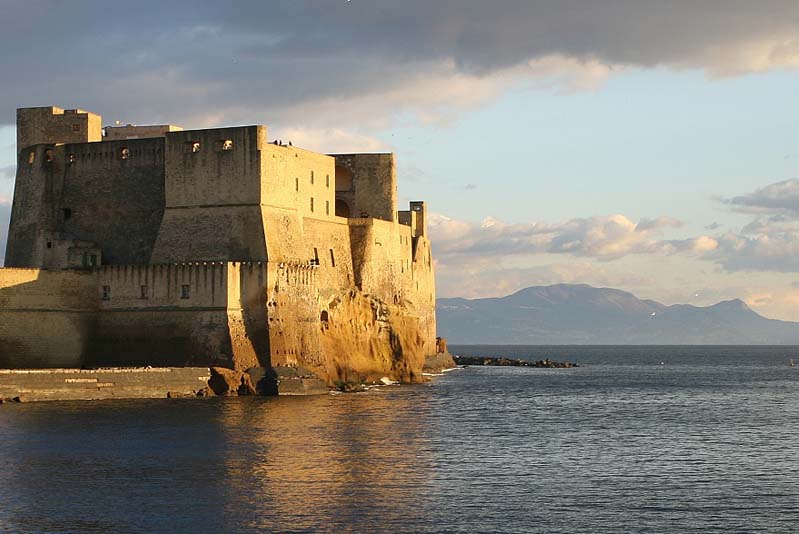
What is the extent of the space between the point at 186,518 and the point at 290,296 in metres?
34.8

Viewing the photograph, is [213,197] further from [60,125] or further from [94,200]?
[60,125]

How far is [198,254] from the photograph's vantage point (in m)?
68.9

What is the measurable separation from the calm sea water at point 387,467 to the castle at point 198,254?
5.65m

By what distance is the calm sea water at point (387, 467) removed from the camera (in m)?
30.7

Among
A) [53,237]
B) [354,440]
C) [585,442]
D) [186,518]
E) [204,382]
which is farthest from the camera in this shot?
[53,237]

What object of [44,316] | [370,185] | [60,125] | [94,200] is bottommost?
[44,316]

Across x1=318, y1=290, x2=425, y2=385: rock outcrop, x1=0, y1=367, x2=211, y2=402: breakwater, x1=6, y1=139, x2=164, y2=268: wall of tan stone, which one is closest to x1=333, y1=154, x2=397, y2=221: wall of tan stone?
x1=318, y1=290, x2=425, y2=385: rock outcrop

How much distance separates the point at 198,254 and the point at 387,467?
1274 inches

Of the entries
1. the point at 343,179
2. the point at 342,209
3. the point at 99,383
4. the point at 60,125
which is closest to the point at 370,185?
the point at 343,179

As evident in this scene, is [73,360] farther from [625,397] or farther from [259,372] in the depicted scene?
[625,397]

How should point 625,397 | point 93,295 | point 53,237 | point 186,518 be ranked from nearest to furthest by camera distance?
point 186,518, point 93,295, point 53,237, point 625,397

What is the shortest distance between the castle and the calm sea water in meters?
5.65

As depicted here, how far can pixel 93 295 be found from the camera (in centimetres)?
6475

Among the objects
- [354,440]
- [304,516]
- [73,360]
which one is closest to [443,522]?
[304,516]
